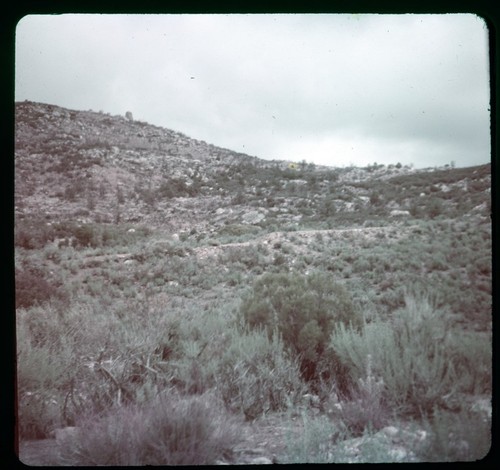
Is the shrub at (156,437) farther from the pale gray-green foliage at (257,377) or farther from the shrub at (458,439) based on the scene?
the shrub at (458,439)

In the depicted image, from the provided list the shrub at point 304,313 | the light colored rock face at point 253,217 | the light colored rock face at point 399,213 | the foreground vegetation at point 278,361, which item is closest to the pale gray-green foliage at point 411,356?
the foreground vegetation at point 278,361

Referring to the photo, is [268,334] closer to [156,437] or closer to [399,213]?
[156,437]

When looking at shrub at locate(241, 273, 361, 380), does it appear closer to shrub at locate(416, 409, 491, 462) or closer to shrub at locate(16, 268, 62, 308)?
shrub at locate(416, 409, 491, 462)

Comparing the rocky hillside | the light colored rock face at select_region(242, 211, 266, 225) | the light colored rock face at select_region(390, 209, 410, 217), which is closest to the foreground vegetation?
the light colored rock face at select_region(390, 209, 410, 217)

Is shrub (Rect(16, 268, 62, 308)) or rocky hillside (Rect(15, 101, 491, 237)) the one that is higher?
rocky hillside (Rect(15, 101, 491, 237))

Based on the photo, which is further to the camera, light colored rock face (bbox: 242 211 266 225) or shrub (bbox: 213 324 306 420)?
light colored rock face (bbox: 242 211 266 225)
